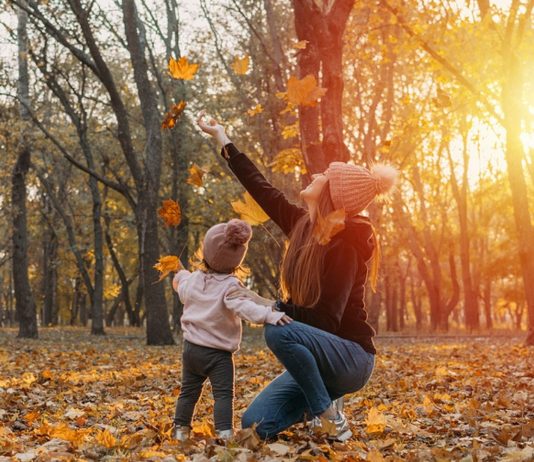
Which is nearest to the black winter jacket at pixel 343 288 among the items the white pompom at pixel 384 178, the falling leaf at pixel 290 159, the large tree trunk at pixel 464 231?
the white pompom at pixel 384 178

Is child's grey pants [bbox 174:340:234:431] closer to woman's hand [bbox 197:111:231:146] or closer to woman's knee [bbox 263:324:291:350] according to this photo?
woman's knee [bbox 263:324:291:350]

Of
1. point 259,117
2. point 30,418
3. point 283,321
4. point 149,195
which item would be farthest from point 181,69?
point 259,117

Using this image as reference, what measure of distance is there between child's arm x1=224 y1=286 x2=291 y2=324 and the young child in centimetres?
3

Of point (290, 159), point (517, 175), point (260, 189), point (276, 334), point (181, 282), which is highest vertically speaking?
point (517, 175)

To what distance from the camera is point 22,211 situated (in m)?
21.1

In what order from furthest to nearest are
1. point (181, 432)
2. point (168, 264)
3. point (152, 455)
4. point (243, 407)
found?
point (243, 407)
point (168, 264)
point (181, 432)
point (152, 455)

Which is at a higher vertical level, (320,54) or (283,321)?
(320,54)

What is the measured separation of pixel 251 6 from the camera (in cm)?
2516

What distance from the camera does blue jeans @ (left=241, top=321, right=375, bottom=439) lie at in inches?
176

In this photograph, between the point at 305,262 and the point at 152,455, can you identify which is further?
the point at 305,262

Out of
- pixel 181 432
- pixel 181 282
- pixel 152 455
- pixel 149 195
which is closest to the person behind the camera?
pixel 152 455

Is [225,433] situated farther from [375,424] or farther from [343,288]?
[343,288]

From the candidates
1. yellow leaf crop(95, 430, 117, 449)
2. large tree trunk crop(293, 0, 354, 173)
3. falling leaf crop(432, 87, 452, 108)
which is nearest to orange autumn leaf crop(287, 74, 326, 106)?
yellow leaf crop(95, 430, 117, 449)

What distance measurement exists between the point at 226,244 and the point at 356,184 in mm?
927
